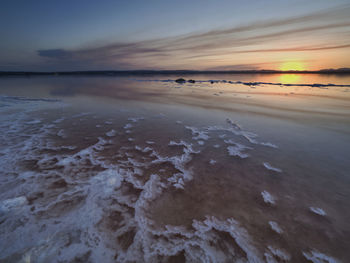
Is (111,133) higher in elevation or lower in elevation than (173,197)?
lower

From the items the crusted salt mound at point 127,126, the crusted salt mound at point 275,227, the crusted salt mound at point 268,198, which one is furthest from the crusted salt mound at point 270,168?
the crusted salt mound at point 127,126

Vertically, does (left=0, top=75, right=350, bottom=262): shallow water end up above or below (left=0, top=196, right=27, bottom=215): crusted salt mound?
below

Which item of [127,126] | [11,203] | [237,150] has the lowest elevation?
[127,126]

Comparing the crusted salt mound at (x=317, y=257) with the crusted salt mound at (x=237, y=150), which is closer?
the crusted salt mound at (x=317, y=257)

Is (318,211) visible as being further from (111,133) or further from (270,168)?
(111,133)

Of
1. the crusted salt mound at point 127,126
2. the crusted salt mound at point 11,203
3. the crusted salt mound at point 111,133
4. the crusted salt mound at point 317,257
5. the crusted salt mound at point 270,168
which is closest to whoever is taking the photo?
the crusted salt mound at point 317,257

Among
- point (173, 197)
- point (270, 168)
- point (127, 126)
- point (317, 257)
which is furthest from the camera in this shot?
point (127, 126)

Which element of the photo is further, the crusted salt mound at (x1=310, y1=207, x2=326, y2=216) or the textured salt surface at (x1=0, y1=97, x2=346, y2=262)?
the crusted salt mound at (x1=310, y1=207, x2=326, y2=216)

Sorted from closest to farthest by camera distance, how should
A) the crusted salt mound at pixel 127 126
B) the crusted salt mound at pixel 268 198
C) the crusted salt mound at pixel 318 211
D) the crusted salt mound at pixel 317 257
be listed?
the crusted salt mound at pixel 317 257 < the crusted salt mound at pixel 318 211 < the crusted salt mound at pixel 268 198 < the crusted salt mound at pixel 127 126

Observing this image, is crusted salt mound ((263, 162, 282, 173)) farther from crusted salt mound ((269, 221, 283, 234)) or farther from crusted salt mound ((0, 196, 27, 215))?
crusted salt mound ((0, 196, 27, 215))

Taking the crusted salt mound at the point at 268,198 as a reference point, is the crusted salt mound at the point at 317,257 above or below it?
above

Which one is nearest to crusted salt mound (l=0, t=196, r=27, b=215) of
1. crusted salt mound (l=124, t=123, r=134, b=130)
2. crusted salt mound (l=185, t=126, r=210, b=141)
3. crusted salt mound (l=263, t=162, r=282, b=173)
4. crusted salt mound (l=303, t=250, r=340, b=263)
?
crusted salt mound (l=124, t=123, r=134, b=130)

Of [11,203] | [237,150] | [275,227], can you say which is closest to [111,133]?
[11,203]

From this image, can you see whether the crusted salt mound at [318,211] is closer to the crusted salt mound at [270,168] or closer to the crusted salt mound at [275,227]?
the crusted salt mound at [275,227]
